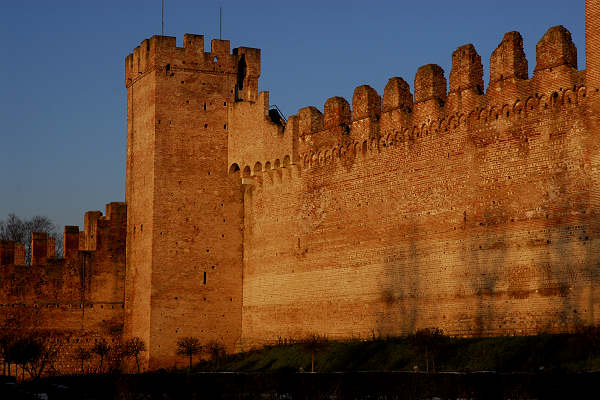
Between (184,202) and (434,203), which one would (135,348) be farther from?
(434,203)

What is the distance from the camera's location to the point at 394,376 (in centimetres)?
1480

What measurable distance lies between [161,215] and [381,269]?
7725mm

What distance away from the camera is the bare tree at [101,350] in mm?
30078

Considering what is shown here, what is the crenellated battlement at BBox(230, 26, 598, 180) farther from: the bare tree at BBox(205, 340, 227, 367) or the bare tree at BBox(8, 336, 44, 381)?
the bare tree at BBox(8, 336, 44, 381)

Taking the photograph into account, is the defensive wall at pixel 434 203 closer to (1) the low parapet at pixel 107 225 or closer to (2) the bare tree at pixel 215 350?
(2) the bare tree at pixel 215 350

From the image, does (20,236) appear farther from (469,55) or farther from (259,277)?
(469,55)

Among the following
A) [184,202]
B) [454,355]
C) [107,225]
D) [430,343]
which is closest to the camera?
[430,343]

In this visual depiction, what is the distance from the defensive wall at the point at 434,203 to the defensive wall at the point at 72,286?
4335 millimetres

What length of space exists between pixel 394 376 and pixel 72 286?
1878cm

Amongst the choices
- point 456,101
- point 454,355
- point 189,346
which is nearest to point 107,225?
point 189,346

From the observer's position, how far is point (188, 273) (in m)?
30.2

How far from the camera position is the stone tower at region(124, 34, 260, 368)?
30.0 meters

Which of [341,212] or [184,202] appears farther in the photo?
[184,202]

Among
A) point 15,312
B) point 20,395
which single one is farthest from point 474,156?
point 15,312
